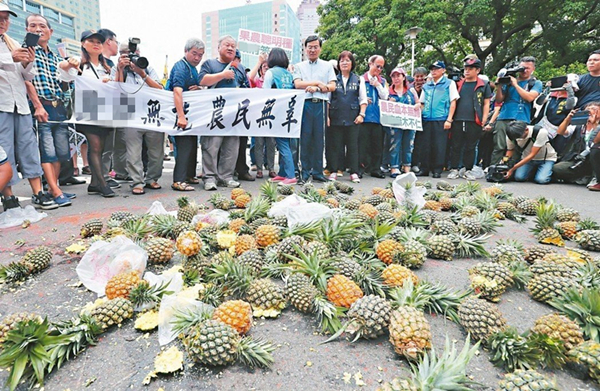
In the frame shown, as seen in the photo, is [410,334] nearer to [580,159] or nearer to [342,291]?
[342,291]

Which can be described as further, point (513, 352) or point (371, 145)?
point (371, 145)

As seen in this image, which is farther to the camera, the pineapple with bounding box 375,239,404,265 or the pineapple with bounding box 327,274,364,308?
the pineapple with bounding box 375,239,404,265

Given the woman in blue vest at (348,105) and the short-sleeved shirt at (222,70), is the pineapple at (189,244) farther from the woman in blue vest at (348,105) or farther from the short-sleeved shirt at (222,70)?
the woman in blue vest at (348,105)

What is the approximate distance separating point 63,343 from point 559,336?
244cm

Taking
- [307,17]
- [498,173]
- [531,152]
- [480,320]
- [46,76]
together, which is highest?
[307,17]

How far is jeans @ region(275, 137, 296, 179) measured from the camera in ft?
22.4

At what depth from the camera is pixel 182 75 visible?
6211mm

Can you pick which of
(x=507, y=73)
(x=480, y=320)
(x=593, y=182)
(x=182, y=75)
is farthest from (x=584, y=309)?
(x=507, y=73)

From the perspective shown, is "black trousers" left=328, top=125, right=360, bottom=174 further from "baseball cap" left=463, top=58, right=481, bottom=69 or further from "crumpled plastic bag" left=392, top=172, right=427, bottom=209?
"crumpled plastic bag" left=392, top=172, right=427, bottom=209

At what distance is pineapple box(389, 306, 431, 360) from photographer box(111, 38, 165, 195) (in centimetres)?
517

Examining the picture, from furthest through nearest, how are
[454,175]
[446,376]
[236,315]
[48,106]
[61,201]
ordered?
[454,175], [48,106], [61,201], [236,315], [446,376]

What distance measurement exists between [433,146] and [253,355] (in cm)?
776

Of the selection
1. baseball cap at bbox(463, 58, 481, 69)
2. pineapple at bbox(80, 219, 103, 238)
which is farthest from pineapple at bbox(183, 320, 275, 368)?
baseball cap at bbox(463, 58, 481, 69)

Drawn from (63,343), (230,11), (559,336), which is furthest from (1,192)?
(230,11)
